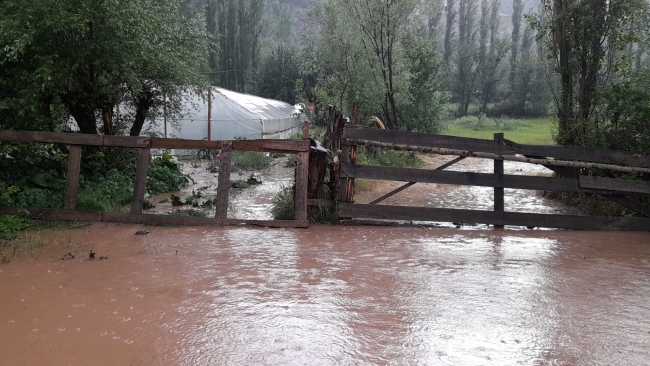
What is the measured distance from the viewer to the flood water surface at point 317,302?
13.0ft

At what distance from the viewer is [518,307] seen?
5.01 meters

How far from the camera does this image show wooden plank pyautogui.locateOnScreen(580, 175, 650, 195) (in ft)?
29.0

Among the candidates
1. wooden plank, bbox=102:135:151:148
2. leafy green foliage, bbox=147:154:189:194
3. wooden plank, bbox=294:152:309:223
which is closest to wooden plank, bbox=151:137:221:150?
wooden plank, bbox=102:135:151:148

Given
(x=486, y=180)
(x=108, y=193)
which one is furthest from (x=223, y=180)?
(x=486, y=180)

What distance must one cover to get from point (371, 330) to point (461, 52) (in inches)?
2292

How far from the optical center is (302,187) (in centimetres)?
839

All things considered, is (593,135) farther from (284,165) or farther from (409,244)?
(284,165)

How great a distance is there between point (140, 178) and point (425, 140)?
15.4ft

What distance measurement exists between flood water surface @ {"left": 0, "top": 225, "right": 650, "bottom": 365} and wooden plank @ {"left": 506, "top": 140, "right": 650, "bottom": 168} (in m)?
1.75

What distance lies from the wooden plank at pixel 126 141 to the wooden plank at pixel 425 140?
3.21 meters

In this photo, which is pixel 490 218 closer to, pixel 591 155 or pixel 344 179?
pixel 591 155

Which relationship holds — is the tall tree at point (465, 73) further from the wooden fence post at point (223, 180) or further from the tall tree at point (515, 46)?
the wooden fence post at point (223, 180)

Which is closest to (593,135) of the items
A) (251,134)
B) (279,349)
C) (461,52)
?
(279,349)

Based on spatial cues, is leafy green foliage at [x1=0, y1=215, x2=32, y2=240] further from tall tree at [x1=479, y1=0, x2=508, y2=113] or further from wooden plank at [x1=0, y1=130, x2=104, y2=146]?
tall tree at [x1=479, y1=0, x2=508, y2=113]
